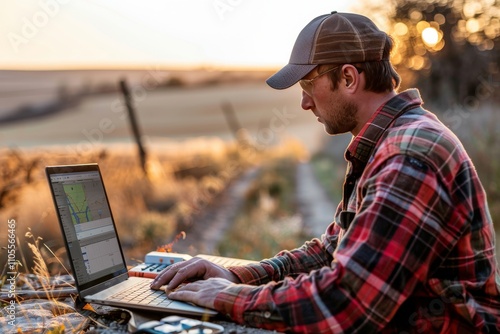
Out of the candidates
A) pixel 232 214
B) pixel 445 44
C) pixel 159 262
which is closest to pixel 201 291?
pixel 159 262

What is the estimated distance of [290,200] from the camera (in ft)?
44.1

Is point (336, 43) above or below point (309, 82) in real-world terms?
above

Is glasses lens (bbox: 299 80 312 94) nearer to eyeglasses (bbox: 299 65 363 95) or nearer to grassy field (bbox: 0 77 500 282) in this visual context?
eyeglasses (bbox: 299 65 363 95)

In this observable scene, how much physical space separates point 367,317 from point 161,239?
7.34m

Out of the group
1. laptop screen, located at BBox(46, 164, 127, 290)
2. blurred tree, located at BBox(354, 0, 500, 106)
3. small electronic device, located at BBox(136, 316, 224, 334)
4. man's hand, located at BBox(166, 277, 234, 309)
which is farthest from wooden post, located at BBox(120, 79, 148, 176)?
small electronic device, located at BBox(136, 316, 224, 334)

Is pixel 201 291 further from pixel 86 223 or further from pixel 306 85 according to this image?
pixel 306 85

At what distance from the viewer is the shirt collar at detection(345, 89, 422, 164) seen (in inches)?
91.7

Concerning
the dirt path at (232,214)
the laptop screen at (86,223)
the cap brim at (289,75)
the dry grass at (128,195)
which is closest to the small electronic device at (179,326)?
the laptop screen at (86,223)

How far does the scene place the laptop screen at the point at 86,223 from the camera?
2.44 meters

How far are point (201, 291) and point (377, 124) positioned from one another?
2.79 ft

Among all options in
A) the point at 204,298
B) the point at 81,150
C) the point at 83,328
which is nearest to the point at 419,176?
the point at 204,298

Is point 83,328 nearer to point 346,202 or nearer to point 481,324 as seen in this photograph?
point 346,202

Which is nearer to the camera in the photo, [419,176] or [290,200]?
[419,176]

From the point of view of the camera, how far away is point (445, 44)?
50.1 ft
